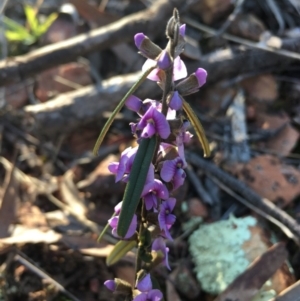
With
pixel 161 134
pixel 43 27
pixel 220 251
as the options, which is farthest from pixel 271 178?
pixel 43 27

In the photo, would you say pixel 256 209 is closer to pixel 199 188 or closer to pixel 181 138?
pixel 199 188

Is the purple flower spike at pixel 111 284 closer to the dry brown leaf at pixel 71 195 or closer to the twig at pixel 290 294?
the twig at pixel 290 294

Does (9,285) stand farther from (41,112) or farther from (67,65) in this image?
(67,65)

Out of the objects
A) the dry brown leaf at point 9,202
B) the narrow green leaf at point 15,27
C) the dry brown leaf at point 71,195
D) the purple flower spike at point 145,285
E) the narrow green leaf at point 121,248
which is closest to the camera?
the purple flower spike at point 145,285

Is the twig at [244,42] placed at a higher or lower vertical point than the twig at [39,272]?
higher

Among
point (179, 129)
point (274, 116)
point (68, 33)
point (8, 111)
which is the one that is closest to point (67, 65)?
point (68, 33)

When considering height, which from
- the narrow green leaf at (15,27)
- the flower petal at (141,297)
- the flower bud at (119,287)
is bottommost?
the flower bud at (119,287)

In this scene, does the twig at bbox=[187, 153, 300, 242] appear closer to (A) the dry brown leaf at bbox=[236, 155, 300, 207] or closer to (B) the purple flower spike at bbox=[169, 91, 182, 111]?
(A) the dry brown leaf at bbox=[236, 155, 300, 207]

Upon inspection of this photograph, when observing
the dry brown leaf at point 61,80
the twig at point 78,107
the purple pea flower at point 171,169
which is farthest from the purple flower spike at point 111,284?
the dry brown leaf at point 61,80
